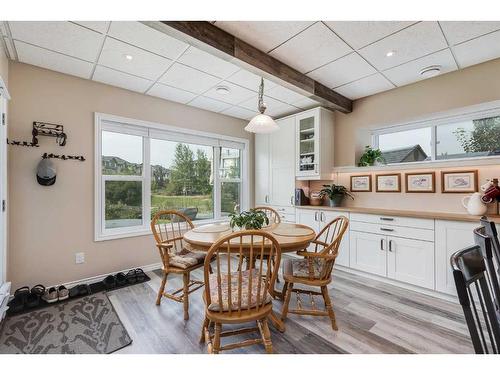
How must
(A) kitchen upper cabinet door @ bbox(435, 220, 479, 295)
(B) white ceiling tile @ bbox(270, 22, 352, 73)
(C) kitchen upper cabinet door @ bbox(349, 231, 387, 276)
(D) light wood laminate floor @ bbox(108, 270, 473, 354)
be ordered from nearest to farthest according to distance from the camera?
(D) light wood laminate floor @ bbox(108, 270, 473, 354), (B) white ceiling tile @ bbox(270, 22, 352, 73), (A) kitchen upper cabinet door @ bbox(435, 220, 479, 295), (C) kitchen upper cabinet door @ bbox(349, 231, 387, 276)

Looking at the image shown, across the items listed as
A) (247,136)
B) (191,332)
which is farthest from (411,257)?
(247,136)

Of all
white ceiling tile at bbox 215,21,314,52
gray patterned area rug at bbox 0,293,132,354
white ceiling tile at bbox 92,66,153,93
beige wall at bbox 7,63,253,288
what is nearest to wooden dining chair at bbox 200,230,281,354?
gray patterned area rug at bbox 0,293,132,354

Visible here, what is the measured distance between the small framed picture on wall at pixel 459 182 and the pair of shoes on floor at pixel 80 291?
4349mm

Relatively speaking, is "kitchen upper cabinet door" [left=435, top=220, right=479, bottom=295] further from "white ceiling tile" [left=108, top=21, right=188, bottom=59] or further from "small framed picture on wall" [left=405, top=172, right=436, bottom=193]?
"white ceiling tile" [left=108, top=21, right=188, bottom=59]

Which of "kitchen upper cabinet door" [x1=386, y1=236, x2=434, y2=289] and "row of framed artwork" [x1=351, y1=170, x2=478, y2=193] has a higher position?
"row of framed artwork" [x1=351, y1=170, x2=478, y2=193]

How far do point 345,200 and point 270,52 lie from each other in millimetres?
2521

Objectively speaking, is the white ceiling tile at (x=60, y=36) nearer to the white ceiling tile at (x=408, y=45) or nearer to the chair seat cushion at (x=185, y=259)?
the chair seat cushion at (x=185, y=259)

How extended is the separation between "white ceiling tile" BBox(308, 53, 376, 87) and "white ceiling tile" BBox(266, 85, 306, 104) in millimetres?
417

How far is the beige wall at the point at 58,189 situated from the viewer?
8.07 feet

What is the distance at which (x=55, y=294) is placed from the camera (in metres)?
2.42

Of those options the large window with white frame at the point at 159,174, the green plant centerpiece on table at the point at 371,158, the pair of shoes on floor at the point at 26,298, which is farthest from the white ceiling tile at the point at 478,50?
the pair of shoes on floor at the point at 26,298

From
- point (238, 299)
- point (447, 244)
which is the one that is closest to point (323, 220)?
point (447, 244)

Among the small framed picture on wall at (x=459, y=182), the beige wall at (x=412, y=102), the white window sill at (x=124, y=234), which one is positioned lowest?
the white window sill at (x=124, y=234)

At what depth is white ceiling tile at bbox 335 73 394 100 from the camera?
2984 mm
